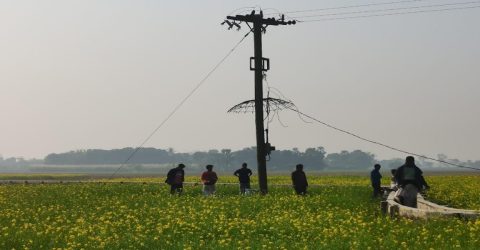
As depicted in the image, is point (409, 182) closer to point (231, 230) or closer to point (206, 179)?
point (231, 230)

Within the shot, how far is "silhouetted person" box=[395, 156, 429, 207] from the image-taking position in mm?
18734

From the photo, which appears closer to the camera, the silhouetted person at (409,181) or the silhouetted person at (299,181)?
the silhouetted person at (409,181)

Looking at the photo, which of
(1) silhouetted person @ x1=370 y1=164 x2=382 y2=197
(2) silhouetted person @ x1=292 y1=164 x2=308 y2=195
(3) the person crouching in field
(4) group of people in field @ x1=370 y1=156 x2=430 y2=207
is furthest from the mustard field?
(1) silhouetted person @ x1=370 y1=164 x2=382 y2=197

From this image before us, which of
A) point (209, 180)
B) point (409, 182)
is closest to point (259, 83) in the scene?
point (209, 180)

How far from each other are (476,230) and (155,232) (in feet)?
23.4

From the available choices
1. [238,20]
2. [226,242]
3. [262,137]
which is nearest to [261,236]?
[226,242]

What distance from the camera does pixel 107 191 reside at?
34062 mm

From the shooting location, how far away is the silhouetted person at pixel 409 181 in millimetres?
18734

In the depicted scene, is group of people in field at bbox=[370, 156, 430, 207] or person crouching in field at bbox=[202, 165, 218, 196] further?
person crouching in field at bbox=[202, 165, 218, 196]

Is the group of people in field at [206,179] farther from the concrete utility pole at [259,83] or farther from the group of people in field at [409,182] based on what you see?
the group of people in field at [409,182]

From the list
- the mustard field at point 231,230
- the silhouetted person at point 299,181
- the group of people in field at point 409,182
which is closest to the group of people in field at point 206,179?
the silhouetted person at point 299,181

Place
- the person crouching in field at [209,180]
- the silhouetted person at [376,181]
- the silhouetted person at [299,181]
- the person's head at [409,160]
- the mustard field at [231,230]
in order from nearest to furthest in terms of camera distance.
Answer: the mustard field at [231,230] → the person's head at [409,160] → the silhouetted person at [299,181] → the person crouching in field at [209,180] → the silhouetted person at [376,181]

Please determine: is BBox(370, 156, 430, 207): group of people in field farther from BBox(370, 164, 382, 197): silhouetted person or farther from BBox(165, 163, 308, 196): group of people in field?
BBox(165, 163, 308, 196): group of people in field

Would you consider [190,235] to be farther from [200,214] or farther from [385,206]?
[385,206]
